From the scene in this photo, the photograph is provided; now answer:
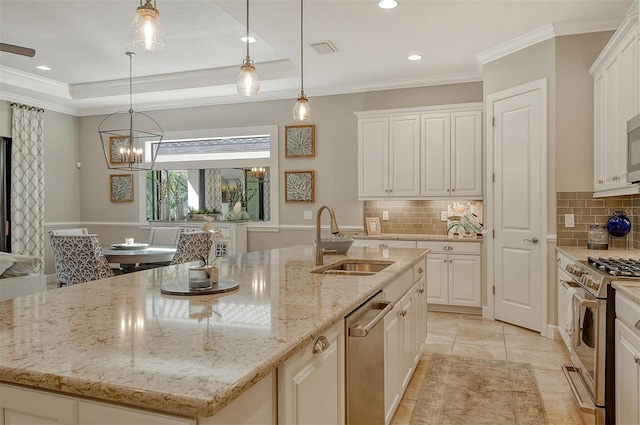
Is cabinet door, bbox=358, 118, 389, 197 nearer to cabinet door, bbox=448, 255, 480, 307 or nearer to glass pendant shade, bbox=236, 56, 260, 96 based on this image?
cabinet door, bbox=448, 255, 480, 307

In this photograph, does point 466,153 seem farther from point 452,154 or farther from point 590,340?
point 590,340

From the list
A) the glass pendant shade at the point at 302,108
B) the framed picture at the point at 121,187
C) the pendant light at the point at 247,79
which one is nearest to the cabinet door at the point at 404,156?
the glass pendant shade at the point at 302,108

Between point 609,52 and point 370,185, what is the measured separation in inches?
110

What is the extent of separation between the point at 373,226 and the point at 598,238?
2547 millimetres

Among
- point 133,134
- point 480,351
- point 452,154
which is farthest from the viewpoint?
point 133,134

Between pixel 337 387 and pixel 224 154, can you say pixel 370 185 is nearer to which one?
pixel 224 154

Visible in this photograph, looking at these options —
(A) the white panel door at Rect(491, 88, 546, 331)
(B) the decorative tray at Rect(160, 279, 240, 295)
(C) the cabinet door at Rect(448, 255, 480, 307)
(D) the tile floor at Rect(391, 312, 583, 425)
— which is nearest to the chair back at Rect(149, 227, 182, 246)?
(D) the tile floor at Rect(391, 312, 583, 425)

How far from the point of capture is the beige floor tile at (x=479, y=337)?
403cm

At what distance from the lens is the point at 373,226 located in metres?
5.66

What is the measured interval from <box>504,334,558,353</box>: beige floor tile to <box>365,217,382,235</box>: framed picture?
1985 mm

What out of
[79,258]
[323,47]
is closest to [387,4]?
[323,47]

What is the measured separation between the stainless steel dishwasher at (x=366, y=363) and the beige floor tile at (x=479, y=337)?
2187mm

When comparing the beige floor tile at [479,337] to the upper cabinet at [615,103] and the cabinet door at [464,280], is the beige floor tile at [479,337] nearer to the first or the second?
the cabinet door at [464,280]

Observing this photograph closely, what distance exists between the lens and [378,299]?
2100 mm
